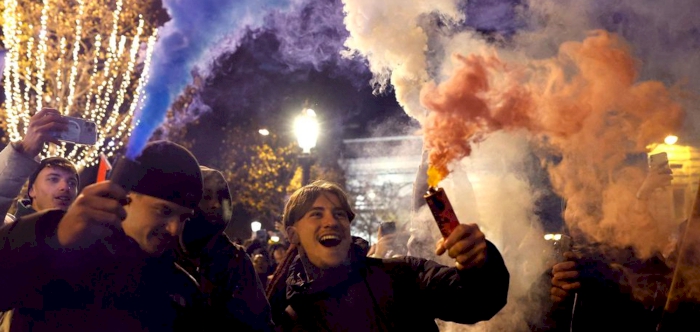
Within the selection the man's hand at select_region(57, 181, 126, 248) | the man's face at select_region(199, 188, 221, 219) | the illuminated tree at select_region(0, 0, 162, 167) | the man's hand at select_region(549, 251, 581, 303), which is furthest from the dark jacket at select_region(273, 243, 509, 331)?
the illuminated tree at select_region(0, 0, 162, 167)

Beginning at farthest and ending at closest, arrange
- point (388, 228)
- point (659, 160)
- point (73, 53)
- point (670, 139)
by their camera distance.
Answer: point (73, 53), point (388, 228), point (670, 139), point (659, 160)

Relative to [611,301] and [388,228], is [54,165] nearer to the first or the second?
[388,228]

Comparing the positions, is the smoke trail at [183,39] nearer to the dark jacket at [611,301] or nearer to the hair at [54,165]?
the hair at [54,165]

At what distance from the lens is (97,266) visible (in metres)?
1.76

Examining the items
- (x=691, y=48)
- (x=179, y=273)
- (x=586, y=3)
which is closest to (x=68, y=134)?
(x=179, y=273)

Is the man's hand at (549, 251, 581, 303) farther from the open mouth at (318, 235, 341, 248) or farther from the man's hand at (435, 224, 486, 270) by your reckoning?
the open mouth at (318, 235, 341, 248)

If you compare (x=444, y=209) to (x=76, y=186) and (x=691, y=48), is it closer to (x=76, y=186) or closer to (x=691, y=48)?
(x=76, y=186)

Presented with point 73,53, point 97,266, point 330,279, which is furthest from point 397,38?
point 73,53

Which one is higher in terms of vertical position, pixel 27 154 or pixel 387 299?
pixel 27 154

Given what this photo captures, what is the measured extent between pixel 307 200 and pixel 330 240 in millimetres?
307

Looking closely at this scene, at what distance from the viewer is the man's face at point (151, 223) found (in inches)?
82.4

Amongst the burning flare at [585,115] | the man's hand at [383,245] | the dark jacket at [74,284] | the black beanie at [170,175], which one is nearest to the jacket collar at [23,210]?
the black beanie at [170,175]

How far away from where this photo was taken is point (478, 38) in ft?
20.2

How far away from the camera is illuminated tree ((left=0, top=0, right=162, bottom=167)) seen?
44.6 feet
